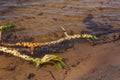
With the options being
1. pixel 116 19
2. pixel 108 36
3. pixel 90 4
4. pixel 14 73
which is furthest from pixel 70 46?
pixel 90 4

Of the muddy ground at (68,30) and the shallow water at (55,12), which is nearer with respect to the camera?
the muddy ground at (68,30)

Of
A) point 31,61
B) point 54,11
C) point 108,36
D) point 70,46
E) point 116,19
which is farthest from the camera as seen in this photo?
point 54,11

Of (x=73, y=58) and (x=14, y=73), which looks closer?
(x=14, y=73)

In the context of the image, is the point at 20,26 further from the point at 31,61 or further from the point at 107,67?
the point at 107,67

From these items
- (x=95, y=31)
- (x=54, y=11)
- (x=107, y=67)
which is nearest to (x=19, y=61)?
(x=107, y=67)

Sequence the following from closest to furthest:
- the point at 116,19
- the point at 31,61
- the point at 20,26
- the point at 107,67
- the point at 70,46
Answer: the point at 107,67, the point at 31,61, the point at 70,46, the point at 20,26, the point at 116,19

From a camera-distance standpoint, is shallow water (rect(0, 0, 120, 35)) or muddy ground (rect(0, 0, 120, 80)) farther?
shallow water (rect(0, 0, 120, 35))

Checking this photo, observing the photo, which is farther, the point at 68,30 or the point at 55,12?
the point at 55,12
